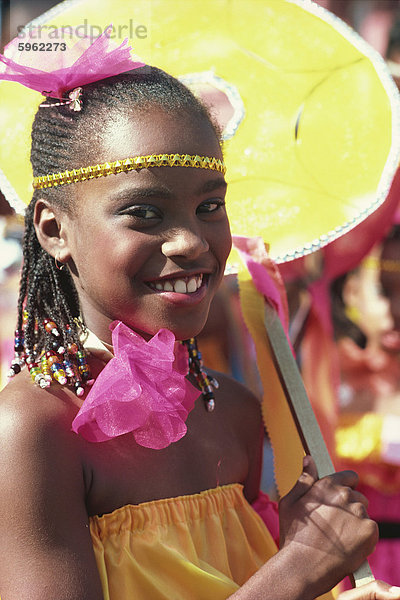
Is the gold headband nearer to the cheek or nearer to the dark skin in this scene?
the dark skin

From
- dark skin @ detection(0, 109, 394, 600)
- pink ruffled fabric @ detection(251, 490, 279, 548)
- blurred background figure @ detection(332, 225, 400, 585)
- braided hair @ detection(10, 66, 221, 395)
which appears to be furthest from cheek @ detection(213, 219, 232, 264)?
blurred background figure @ detection(332, 225, 400, 585)

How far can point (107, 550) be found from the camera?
148 centimetres

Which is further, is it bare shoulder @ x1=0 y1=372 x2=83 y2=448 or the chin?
the chin

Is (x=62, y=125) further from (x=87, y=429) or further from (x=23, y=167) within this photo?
(x=87, y=429)

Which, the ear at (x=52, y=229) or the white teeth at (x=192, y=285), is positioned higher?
the ear at (x=52, y=229)

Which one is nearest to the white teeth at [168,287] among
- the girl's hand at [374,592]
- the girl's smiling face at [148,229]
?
the girl's smiling face at [148,229]

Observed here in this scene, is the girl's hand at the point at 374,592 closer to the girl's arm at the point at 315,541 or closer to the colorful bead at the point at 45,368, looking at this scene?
the girl's arm at the point at 315,541

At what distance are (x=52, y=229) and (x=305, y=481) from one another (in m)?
0.73

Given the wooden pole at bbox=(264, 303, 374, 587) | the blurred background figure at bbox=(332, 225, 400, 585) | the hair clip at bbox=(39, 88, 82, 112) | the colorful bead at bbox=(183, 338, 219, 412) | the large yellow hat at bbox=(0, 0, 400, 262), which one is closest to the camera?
the hair clip at bbox=(39, 88, 82, 112)

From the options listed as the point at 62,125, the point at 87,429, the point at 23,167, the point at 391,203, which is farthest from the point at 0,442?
the point at 391,203

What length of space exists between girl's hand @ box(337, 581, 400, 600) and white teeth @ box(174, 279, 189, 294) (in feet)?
2.06

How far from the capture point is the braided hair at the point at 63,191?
153cm

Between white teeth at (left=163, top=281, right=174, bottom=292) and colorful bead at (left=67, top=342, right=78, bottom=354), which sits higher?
white teeth at (left=163, top=281, right=174, bottom=292)

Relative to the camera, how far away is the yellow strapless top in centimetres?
147
